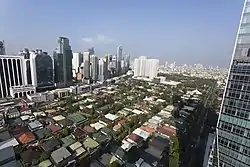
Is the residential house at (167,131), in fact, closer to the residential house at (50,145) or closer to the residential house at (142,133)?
the residential house at (142,133)

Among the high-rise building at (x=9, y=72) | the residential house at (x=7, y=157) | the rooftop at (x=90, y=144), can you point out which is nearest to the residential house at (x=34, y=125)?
the residential house at (x=7, y=157)

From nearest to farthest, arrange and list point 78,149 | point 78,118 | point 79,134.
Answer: point 78,149
point 79,134
point 78,118

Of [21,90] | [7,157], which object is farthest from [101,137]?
[21,90]

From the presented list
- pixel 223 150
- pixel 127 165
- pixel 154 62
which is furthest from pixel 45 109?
pixel 154 62

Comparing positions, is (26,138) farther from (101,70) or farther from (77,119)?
(101,70)

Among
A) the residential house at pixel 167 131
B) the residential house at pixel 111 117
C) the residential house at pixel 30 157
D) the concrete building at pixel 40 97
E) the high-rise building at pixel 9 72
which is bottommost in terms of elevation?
the residential house at pixel 30 157

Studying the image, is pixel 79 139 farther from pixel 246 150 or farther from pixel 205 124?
pixel 205 124
